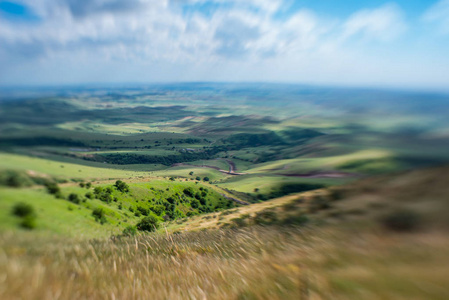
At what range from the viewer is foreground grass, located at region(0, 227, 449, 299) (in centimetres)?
213

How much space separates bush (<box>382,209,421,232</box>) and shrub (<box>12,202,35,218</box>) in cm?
Result: 592

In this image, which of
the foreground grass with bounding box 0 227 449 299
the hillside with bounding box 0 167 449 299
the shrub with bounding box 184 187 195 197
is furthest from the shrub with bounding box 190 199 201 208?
the foreground grass with bounding box 0 227 449 299

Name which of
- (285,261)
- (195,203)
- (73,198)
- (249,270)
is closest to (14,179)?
(73,198)

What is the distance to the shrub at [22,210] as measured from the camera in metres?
3.87

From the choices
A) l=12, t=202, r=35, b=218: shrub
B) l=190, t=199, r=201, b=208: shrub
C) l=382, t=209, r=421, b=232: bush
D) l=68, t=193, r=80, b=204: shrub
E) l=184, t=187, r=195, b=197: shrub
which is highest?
l=382, t=209, r=421, b=232: bush

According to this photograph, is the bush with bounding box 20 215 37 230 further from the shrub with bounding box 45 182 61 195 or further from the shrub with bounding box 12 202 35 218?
the shrub with bounding box 45 182 61 195

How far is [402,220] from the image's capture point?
3400 mm

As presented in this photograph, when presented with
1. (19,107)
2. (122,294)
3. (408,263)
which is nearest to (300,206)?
(408,263)

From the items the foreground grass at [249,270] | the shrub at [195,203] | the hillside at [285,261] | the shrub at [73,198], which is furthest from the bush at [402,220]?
the shrub at [195,203]

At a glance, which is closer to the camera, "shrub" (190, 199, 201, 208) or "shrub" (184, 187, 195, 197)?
"shrub" (190, 199, 201, 208)

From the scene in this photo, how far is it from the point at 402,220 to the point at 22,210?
6204mm

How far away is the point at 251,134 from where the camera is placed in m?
80.7

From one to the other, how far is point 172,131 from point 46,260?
180ft

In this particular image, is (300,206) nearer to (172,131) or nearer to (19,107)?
(19,107)
